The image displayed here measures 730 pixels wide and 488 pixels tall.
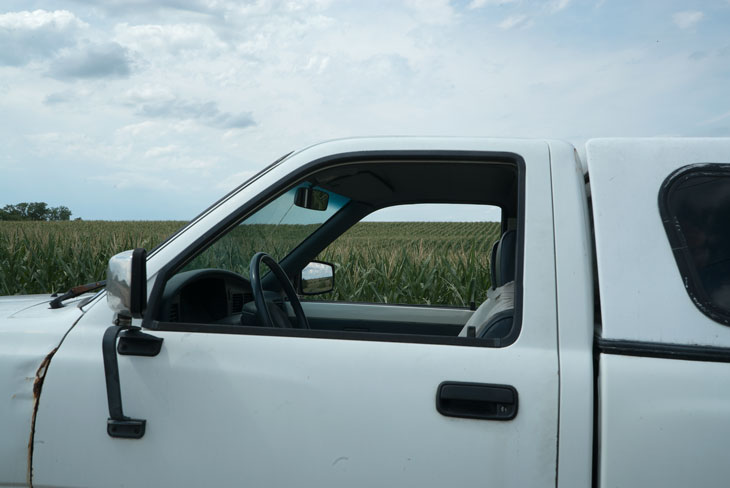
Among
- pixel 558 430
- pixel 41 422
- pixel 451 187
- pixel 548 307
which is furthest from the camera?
pixel 451 187

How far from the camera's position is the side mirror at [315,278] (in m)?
A: 3.27

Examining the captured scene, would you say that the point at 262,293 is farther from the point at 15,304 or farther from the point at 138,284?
the point at 15,304

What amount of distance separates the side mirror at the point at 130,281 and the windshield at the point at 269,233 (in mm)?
306

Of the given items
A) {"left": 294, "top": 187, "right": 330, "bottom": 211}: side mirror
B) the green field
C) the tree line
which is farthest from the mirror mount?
the tree line

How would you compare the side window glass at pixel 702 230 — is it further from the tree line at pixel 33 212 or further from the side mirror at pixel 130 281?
the tree line at pixel 33 212

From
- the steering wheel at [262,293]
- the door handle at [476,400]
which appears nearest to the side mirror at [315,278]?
the steering wheel at [262,293]

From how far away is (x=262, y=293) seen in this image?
233cm

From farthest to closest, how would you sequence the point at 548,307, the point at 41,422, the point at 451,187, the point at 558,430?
the point at 451,187 → the point at 41,422 → the point at 548,307 → the point at 558,430

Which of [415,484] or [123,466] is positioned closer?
[415,484]

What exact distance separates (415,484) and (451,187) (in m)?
1.70

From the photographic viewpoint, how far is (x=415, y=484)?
1.64 m

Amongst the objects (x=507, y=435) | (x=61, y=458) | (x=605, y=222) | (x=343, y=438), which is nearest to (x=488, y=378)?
(x=507, y=435)

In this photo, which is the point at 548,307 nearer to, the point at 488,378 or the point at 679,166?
the point at 488,378

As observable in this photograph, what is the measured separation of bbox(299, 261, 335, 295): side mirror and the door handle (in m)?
1.67
